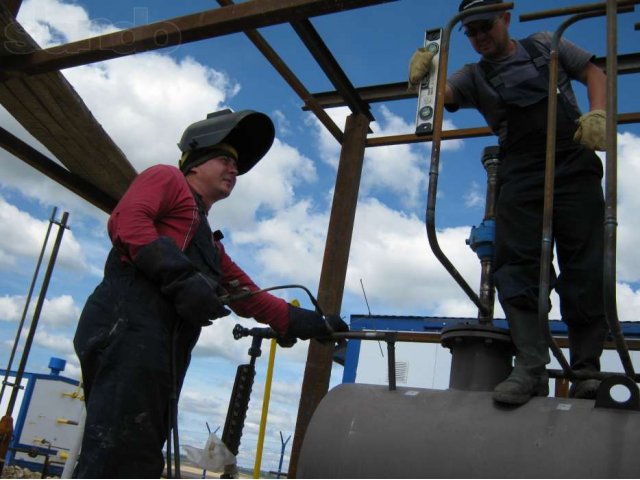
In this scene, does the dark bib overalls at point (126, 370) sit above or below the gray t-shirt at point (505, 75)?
below

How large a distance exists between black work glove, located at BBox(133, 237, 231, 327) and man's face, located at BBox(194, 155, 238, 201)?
0.66 meters

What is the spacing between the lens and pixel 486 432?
2277mm

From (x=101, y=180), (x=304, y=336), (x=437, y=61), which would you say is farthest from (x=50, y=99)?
(x=437, y=61)

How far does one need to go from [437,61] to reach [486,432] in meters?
1.56

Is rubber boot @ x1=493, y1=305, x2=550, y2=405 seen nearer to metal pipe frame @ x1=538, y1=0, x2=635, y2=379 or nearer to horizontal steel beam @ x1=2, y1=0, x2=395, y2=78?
metal pipe frame @ x1=538, y1=0, x2=635, y2=379

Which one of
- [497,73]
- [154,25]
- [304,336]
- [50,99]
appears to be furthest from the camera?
[50,99]

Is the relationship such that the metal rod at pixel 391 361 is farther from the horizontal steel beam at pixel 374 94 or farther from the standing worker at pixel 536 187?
the horizontal steel beam at pixel 374 94

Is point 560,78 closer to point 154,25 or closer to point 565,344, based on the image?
point 154,25

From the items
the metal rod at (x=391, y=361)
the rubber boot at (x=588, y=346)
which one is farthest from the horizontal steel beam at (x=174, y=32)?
the rubber boot at (x=588, y=346)

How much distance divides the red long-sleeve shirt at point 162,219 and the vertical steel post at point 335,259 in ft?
4.07

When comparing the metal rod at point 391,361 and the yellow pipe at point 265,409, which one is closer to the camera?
the metal rod at point 391,361

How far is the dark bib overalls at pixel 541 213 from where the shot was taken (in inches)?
109

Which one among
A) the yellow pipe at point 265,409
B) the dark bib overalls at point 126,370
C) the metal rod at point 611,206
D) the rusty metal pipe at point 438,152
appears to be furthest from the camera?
the yellow pipe at point 265,409

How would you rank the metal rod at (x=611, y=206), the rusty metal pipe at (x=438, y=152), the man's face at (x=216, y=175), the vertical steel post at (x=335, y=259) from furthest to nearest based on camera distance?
the vertical steel post at (x=335, y=259)
the man's face at (x=216, y=175)
the rusty metal pipe at (x=438, y=152)
the metal rod at (x=611, y=206)
